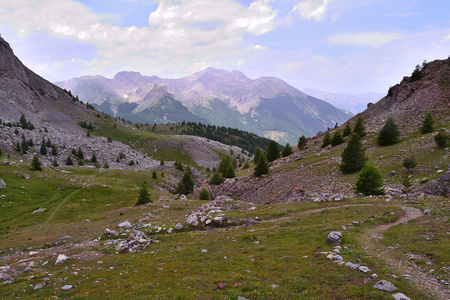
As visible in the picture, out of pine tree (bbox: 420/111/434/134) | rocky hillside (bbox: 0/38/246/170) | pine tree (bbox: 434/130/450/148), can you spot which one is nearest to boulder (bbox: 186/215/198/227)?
pine tree (bbox: 434/130/450/148)

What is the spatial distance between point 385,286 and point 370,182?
2777 cm

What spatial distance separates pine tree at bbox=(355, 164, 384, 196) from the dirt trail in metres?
11.6

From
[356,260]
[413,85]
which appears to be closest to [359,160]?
[356,260]

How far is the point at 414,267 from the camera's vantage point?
11969 millimetres

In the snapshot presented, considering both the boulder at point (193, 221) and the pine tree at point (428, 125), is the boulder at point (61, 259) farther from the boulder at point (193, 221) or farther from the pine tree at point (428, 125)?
the pine tree at point (428, 125)

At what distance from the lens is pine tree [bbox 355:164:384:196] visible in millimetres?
32625

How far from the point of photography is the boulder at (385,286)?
9961mm

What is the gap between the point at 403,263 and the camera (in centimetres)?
1266

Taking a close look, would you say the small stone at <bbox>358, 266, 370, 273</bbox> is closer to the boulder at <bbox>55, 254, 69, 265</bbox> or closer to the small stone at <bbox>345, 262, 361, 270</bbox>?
the small stone at <bbox>345, 262, 361, 270</bbox>

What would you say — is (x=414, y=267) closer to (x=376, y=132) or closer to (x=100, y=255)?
(x=100, y=255)

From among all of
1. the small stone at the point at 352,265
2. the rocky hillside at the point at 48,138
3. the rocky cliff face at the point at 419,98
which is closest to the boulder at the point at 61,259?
the small stone at the point at 352,265

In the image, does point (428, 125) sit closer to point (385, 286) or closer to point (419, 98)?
point (419, 98)

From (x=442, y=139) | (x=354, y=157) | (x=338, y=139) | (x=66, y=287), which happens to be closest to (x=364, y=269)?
(x=66, y=287)

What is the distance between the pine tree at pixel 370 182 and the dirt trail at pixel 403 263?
11594 mm
